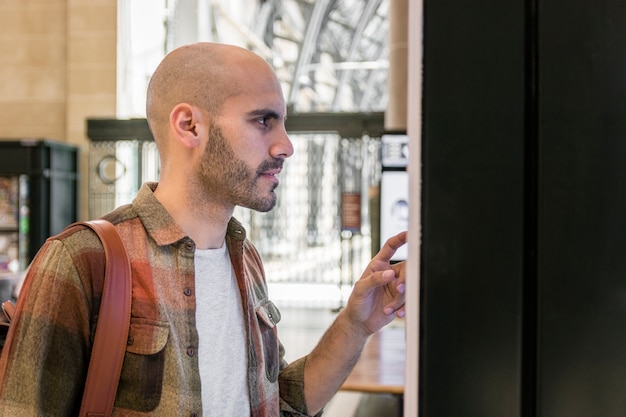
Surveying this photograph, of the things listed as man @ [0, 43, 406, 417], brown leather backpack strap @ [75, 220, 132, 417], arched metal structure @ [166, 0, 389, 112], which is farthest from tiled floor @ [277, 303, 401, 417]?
arched metal structure @ [166, 0, 389, 112]

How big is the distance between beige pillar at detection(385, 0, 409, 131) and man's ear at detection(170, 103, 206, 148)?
6.62 metres

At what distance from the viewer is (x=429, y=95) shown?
0.48 m

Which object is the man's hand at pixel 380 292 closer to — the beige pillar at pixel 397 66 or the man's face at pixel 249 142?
the man's face at pixel 249 142

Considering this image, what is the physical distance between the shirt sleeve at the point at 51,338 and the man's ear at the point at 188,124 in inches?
11.6

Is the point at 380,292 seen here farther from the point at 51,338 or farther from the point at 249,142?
the point at 51,338

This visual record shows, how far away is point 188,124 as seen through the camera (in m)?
1.33

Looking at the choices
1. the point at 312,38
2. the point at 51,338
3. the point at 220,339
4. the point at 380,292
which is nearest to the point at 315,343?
the point at 220,339

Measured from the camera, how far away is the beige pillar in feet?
26.1

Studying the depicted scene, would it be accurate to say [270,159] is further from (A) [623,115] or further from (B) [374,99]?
(B) [374,99]

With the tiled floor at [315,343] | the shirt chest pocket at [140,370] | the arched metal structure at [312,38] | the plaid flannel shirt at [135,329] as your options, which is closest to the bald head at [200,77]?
the plaid flannel shirt at [135,329]

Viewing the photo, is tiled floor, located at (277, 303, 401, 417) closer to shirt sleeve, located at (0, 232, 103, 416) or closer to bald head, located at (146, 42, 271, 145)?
bald head, located at (146, 42, 271, 145)

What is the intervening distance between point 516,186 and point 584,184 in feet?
0.15

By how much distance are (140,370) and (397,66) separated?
24.3ft

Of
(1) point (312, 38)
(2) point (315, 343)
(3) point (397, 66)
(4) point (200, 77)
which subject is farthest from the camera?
(1) point (312, 38)
